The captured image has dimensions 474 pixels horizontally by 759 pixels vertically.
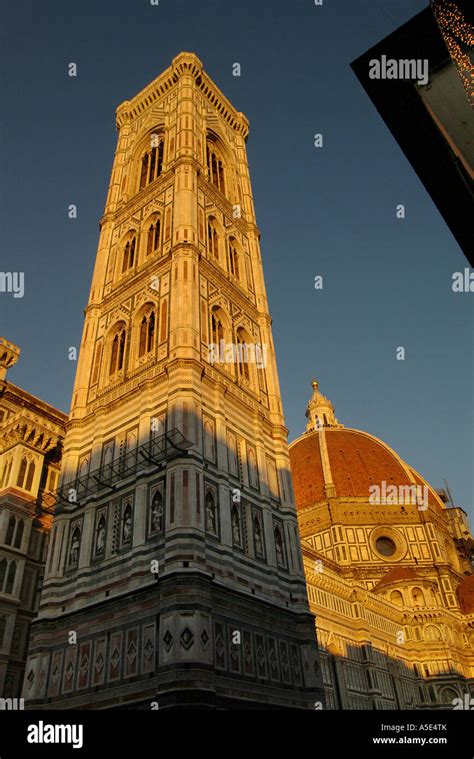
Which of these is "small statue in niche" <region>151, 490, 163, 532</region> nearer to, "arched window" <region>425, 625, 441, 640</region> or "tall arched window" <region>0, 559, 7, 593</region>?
"tall arched window" <region>0, 559, 7, 593</region>

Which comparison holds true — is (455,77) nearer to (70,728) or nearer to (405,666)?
(70,728)

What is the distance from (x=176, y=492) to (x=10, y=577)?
10.5 m

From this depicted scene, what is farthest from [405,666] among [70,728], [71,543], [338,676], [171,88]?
[171,88]

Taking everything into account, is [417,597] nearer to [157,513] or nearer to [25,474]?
[25,474]

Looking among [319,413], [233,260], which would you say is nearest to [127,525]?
[233,260]

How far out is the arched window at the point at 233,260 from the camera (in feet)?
101

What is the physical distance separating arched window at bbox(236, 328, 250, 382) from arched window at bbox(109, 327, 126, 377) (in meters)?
5.33

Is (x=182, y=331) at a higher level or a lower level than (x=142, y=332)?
lower

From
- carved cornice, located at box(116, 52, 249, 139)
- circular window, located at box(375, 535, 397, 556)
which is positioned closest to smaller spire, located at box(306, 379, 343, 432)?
circular window, located at box(375, 535, 397, 556)

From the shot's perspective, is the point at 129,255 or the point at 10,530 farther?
the point at 129,255

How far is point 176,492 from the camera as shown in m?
18.8

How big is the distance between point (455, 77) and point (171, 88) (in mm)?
31780

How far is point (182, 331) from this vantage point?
23266mm

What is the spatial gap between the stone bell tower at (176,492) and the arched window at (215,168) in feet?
6.48
